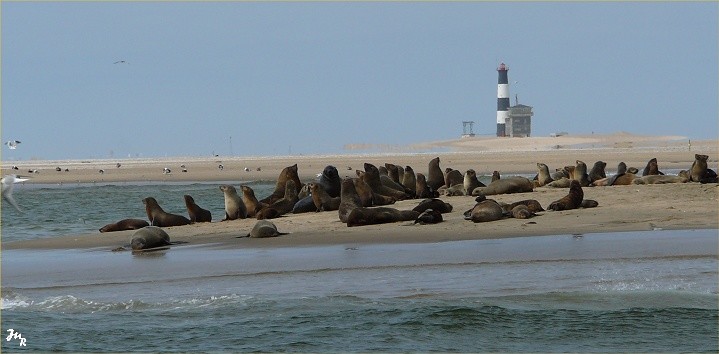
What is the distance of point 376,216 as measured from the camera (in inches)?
615

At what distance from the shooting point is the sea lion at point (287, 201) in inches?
713

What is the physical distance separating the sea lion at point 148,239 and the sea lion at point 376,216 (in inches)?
101

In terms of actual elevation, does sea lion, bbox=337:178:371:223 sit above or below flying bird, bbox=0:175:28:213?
below

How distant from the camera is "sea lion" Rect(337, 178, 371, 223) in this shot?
628 inches

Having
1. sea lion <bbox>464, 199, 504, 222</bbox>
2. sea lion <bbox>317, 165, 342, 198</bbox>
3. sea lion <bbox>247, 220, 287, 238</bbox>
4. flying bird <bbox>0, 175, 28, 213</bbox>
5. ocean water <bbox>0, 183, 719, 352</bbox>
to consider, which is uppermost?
flying bird <bbox>0, 175, 28, 213</bbox>

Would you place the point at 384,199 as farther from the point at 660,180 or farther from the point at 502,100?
the point at 502,100

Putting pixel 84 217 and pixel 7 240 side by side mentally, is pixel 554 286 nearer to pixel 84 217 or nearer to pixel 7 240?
pixel 7 240

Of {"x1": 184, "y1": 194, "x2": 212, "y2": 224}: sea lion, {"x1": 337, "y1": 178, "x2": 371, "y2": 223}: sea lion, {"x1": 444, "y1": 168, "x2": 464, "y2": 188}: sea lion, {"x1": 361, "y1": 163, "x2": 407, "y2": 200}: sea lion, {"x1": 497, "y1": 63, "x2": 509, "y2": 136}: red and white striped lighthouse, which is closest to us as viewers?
{"x1": 337, "y1": 178, "x2": 371, "y2": 223}: sea lion

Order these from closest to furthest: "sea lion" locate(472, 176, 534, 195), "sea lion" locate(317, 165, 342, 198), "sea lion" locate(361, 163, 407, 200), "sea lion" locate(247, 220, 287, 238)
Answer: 1. "sea lion" locate(247, 220, 287, 238)
2. "sea lion" locate(361, 163, 407, 200)
3. "sea lion" locate(317, 165, 342, 198)
4. "sea lion" locate(472, 176, 534, 195)

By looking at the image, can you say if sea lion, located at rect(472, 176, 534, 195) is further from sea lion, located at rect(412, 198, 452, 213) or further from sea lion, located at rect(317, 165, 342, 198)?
sea lion, located at rect(412, 198, 452, 213)

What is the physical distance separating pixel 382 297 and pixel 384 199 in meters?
8.68

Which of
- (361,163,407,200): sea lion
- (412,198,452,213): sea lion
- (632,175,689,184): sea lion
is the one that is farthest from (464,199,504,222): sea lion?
(632,175,689,184): sea lion

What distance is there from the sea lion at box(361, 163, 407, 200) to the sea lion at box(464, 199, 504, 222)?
361 centimetres

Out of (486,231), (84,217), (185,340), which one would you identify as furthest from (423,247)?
(84,217)
